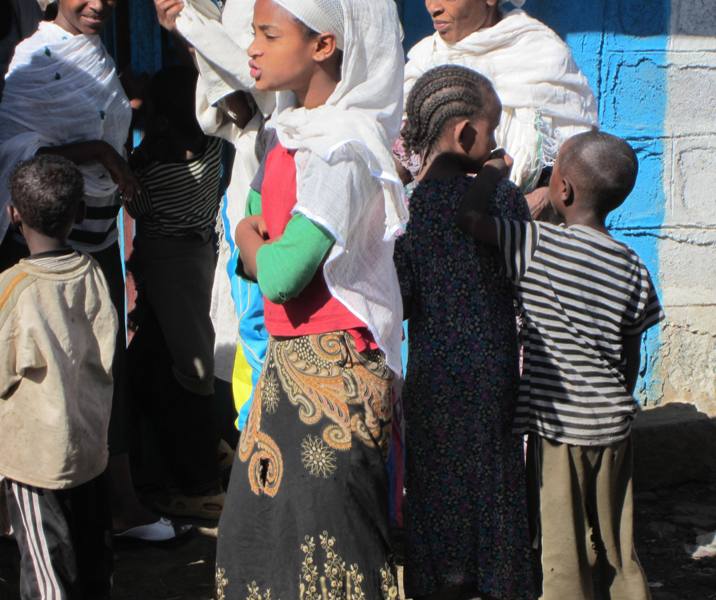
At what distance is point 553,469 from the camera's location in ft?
11.3

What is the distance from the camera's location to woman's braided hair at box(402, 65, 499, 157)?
3354mm

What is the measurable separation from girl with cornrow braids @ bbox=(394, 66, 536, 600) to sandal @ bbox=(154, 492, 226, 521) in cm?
159

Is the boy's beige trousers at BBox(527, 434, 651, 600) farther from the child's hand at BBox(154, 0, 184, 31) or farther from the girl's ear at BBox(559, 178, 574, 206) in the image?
the child's hand at BBox(154, 0, 184, 31)

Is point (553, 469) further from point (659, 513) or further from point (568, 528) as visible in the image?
point (659, 513)

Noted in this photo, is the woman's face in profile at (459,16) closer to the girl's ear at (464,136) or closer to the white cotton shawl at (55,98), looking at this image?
the girl's ear at (464,136)

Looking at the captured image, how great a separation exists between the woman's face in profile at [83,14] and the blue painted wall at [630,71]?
145cm

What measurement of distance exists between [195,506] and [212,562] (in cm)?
47

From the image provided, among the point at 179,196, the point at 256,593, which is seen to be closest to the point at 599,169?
the point at 256,593

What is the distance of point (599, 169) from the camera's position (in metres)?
3.44

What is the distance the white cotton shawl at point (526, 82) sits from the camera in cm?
414

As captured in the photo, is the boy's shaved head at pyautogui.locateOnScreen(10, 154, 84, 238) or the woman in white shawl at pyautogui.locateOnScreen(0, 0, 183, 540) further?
the woman in white shawl at pyautogui.locateOnScreen(0, 0, 183, 540)

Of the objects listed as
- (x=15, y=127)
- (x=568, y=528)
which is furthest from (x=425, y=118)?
(x=15, y=127)

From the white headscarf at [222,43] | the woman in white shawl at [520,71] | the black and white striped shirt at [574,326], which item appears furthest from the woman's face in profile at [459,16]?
the black and white striped shirt at [574,326]

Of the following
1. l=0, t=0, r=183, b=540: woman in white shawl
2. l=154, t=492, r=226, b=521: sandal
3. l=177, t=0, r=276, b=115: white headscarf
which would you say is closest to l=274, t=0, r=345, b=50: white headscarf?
l=177, t=0, r=276, b=115: white headscarf
